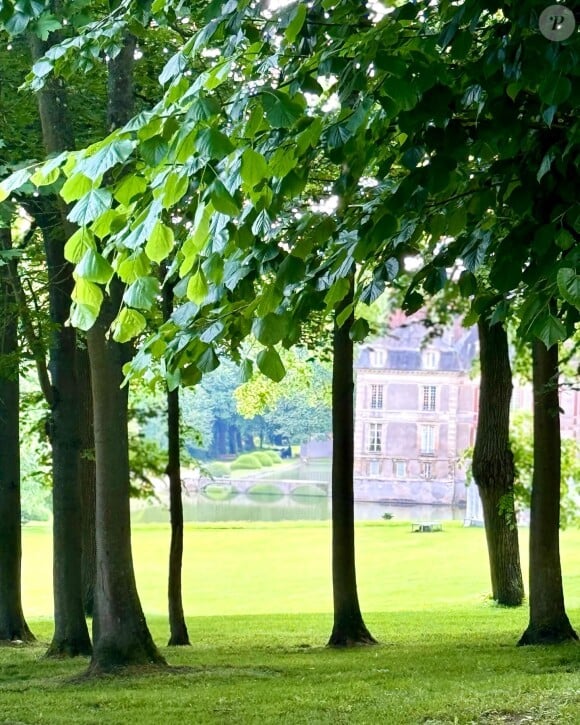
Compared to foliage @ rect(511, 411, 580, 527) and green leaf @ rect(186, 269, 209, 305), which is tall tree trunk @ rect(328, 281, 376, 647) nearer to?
foliage @ rect(511, 411, 580, 527)

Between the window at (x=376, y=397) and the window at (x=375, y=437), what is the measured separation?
0.64 m

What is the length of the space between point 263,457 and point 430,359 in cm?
754

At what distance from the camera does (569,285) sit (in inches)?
87.9

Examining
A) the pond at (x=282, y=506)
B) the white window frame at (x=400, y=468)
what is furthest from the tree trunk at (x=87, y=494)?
the white window frame at (x=400, y=468)

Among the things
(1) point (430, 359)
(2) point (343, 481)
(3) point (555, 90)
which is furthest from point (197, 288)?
(1) point (430, 359)

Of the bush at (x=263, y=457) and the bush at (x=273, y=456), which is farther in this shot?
the bush at (x=273, y=456)

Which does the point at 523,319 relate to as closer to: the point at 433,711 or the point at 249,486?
the point at 433,711

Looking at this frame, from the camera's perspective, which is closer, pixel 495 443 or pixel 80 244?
pixel 80 244

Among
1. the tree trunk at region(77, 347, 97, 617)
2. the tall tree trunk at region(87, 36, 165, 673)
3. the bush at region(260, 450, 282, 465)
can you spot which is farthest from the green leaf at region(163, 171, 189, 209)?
the bush at region(260, 450, 282, 465)

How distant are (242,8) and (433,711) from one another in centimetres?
403

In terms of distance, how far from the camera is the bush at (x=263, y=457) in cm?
3933

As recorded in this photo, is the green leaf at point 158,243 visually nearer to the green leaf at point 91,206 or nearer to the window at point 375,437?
the green leaf at point 91,206

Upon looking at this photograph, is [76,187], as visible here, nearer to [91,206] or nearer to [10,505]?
[91,206]

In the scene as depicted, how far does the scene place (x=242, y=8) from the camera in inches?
108
